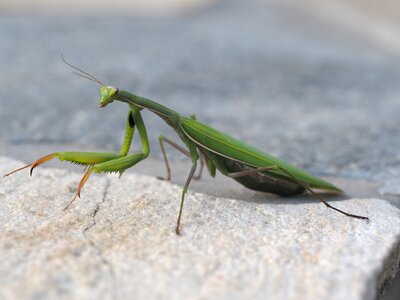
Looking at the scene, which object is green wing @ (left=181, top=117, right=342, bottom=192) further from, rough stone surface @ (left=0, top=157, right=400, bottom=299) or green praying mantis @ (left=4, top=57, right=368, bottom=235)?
rough stone surface @ (left=0, top=157, right=400, bottom=299)

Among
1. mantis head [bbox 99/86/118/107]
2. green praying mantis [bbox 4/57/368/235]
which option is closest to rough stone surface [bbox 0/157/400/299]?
green praying mantis [bbox 4/57/368/235]

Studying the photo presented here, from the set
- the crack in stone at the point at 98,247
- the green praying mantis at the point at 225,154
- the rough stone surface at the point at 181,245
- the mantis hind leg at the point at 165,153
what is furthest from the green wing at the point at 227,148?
the crack in stone at the point at 98,247

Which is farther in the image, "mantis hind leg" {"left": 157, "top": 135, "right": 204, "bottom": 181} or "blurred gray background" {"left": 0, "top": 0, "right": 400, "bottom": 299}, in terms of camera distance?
"blurred gray background" {"left": 0, "top": 0, "right": 400, "bottom": 299}

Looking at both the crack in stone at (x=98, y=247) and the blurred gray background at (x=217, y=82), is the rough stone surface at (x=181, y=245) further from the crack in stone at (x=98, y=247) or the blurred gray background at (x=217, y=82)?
the blurred gray background at (x=217, y=82)

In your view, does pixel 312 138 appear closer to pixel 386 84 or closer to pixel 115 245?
pixel 386 84

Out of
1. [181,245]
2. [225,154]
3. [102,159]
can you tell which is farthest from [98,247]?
[225,154]

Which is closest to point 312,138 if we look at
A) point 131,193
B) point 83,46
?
point 131,193
